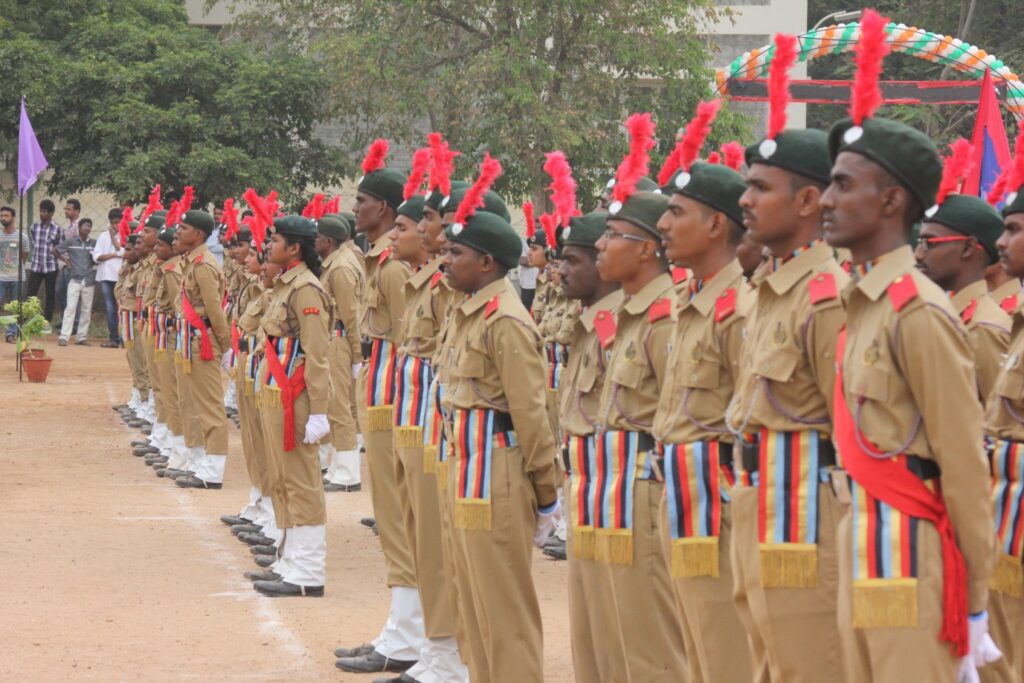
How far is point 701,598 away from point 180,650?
426 centimetres

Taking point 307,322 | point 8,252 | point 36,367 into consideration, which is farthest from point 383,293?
point 8,252

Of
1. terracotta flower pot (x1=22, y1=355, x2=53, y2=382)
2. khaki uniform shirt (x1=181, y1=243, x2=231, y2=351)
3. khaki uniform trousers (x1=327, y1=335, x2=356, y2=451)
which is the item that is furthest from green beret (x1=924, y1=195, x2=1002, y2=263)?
terracotta flower pot (x1=22, y1=355, x2=53, y2=382)

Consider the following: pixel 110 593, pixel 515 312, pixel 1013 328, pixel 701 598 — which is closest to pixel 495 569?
pixel 515 312

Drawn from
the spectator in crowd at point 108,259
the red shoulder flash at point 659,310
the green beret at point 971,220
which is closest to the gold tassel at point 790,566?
the red shoulder flash at point 659,310

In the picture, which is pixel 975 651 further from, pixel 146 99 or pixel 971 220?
pixel 146 99

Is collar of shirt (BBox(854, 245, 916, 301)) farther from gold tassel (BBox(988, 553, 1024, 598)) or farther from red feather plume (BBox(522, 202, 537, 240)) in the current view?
red feather plume (BBox(522, 202, 537, 240))

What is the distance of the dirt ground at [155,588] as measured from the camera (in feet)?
28.0

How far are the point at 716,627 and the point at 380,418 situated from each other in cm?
382

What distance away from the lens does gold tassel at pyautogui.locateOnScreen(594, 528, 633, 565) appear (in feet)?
19.3

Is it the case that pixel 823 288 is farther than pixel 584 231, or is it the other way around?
pixel 584 231

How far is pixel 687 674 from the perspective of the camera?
19.5 ft

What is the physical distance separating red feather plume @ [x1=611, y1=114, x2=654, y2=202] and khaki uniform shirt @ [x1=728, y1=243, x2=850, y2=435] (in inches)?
54.4

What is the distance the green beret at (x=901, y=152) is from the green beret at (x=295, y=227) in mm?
6217

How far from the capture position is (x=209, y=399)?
1484 cm
